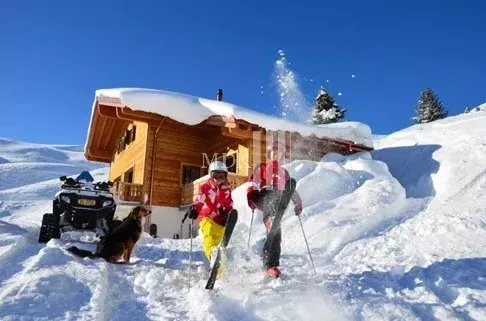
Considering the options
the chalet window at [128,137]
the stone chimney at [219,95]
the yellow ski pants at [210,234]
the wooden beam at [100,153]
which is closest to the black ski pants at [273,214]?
the yellow ski pants at [210,234]

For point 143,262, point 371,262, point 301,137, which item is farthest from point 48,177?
point 371,262

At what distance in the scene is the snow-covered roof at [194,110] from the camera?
1539cm

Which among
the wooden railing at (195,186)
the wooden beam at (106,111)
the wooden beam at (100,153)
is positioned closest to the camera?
the wooden railing at (195,186)

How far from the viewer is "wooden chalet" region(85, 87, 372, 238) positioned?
643 inches

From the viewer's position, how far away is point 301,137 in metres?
16.8

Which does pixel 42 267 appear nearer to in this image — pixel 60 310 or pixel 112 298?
pixel 112 298

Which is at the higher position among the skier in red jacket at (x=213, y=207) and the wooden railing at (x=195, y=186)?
the wooden railing at (x=195, y=186)

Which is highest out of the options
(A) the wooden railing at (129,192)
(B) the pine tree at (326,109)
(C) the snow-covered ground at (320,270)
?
(B) the pine tree at (326,109)

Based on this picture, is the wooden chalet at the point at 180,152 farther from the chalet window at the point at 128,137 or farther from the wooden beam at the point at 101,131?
the wooden beam at the point at 101,131

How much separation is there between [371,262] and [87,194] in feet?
21.0

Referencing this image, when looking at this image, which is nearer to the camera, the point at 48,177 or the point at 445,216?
the point at 445,216

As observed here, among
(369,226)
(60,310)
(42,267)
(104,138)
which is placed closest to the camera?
(60,310)

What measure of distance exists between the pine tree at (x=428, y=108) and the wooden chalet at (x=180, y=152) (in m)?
28.4

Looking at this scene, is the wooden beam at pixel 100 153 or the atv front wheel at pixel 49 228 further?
the wooden beam at pixel 100 153
